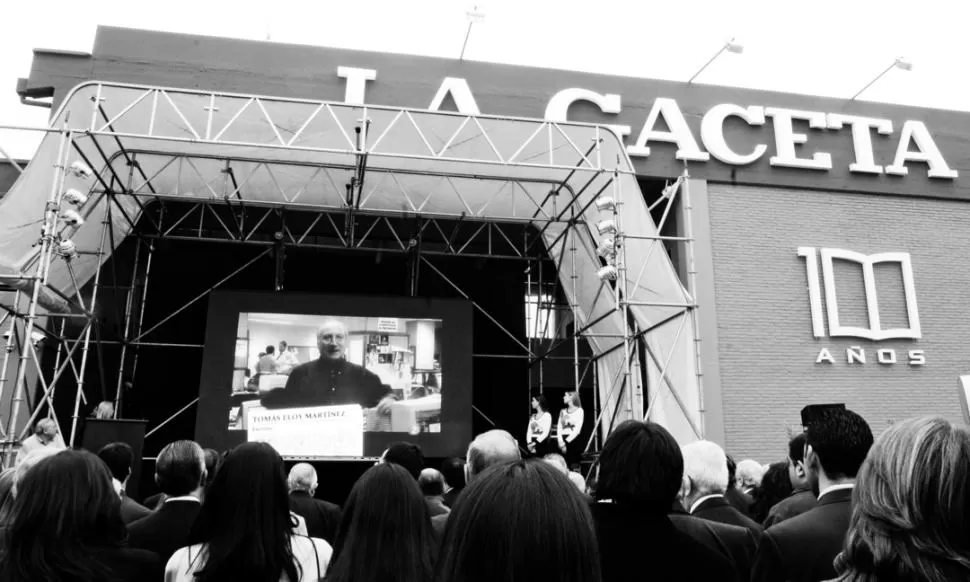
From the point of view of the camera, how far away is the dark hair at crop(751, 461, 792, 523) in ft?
14.4

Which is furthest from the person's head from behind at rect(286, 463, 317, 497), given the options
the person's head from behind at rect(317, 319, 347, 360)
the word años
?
the word años

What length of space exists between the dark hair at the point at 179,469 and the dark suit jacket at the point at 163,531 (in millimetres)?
86

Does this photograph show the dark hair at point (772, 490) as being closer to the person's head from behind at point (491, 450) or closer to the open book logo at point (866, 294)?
the person's head from behind at point (491, 450)

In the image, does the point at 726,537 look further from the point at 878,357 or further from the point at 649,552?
the point at 878,357

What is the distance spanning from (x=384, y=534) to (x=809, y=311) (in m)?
10.4

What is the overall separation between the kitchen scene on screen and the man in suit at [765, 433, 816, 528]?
732 centimetres

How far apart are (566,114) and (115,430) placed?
7.73 m

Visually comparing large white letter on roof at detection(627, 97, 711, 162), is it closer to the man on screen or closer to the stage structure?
the stage structure

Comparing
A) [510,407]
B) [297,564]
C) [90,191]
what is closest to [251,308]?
[90,191]

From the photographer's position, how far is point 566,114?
11.4 m

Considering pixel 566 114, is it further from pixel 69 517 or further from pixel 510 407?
pixel 69 517

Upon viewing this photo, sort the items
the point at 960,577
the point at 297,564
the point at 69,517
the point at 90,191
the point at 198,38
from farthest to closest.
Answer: the point at 198,38
the point at 90,191
the point at 297,564
the point at 69,517
the point at 960,577
